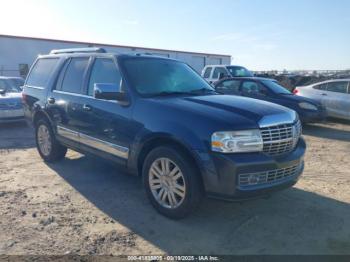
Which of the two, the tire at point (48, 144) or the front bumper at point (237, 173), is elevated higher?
the front bumper at point (237, 173)

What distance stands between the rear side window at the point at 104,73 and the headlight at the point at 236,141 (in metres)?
1.75

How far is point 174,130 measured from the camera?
3.93 m

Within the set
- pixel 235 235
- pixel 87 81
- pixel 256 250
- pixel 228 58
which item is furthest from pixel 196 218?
pixel 228 58

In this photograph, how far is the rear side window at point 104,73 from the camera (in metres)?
4.85

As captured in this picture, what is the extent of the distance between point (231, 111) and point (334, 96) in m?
9.10

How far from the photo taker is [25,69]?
24891 mm

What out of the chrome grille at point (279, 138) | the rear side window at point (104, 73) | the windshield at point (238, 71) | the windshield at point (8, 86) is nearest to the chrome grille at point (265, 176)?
the chrome grille at point (279, 138)

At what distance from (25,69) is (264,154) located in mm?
24383

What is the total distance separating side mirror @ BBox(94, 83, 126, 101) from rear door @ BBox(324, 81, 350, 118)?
364 inches

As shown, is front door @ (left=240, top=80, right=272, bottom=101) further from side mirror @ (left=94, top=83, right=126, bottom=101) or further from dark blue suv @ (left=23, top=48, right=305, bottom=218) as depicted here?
side mirror @ (left=94, top=83, right=126, bottom=101)

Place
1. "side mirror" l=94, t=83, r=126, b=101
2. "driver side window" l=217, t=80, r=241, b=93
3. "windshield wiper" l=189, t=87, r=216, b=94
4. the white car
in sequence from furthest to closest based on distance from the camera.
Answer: the white car
"driver side window" l=217, t=80, r=241, b=93
"windshield wiper" l=189, t=87, r=216, b=94
"side mirror" l=94, t=83, r=126, b=101

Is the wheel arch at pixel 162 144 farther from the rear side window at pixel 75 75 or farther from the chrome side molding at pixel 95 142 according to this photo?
the rear side window at pixel 75 75

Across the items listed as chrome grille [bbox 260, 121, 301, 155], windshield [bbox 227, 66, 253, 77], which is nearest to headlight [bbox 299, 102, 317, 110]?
windshield [bbox 227, 66, 253, 77]

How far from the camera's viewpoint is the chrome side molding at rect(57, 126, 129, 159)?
4.64 metres
